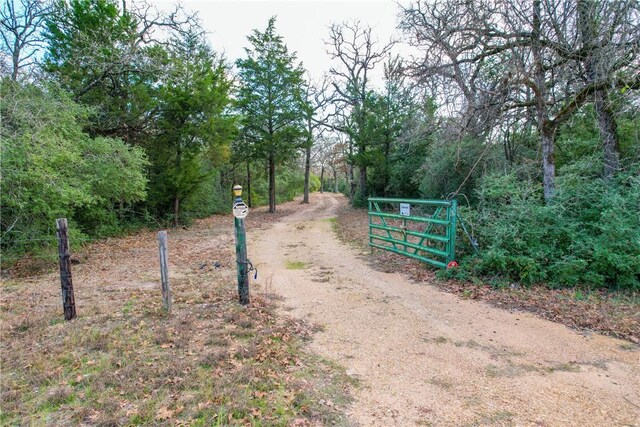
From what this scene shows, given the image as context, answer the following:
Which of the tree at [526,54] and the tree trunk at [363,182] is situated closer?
the tree at [526,54]

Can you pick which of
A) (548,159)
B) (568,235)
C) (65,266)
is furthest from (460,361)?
(548,159)

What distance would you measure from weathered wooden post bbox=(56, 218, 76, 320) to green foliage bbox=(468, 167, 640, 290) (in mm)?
6107

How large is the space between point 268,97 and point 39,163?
44.6ft

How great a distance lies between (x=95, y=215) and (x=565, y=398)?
41.7 ft

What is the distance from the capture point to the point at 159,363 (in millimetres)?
3154

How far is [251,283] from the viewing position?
240 inches

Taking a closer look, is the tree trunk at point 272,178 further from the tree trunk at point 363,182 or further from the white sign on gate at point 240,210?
the white sign on gate at point 240,210

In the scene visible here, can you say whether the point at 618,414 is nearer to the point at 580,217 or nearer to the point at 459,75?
the point at 580,217

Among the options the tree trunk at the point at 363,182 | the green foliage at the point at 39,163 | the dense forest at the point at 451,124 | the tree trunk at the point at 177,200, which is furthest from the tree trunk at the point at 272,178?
the green foliage at the point at 39,163

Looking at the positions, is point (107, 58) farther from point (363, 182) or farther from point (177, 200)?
point (363, 182)

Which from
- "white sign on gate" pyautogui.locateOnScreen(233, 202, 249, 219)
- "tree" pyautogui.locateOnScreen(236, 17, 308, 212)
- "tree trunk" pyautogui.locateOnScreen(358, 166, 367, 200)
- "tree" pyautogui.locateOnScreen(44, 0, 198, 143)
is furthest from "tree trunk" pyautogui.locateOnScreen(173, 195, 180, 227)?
"white sign on gate" pyautogui.locateOnScreen(233, 202, 249, 219)

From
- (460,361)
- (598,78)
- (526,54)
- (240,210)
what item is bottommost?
(460,361)

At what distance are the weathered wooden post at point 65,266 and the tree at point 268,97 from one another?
576 inches

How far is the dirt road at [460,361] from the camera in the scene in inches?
99.0
